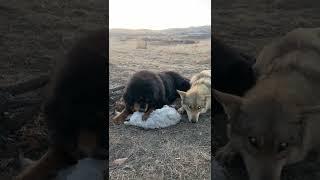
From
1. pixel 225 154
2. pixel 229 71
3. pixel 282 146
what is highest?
pixel 229 71

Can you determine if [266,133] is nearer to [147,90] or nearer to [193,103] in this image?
[193,103]

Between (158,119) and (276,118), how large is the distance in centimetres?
65

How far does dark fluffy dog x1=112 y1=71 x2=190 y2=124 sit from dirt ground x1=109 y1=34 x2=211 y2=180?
40 mm

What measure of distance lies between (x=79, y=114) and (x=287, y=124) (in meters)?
0.99

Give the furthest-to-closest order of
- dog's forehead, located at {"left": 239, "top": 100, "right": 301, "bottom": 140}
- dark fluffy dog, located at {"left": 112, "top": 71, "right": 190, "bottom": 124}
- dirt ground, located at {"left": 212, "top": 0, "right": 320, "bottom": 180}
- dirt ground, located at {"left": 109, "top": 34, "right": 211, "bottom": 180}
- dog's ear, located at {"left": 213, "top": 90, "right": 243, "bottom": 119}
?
1. dirt ground, located at {"left": 212, "top": 0, "right": 320, "bottom": 180}
2. dark fluffy dog, located at {"left": 112, "top": 71, "right": 190, "bottom": 124}
3. dirt ground, located at {"left": 109, "top": 34, "right": 211, "bottom": 180}
4. dog's ear, located at {"left": 213, "top": 90, "right": 243, "bottom": 119}
5. dog's forehead, located at {"left": 239, "top": 100, "right": 301, "bottom": 140}

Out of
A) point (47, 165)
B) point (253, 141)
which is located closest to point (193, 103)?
point (253, 141)

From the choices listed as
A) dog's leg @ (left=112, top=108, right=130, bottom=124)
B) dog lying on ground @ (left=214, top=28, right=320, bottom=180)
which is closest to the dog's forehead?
dog lying on ground @ (left=214, top=28, right=320, bottom=180)

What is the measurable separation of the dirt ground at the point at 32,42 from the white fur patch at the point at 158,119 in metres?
0.47

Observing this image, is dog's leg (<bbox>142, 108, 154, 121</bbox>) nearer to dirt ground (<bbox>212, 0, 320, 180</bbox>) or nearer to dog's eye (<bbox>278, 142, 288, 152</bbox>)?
dirt ground (<bbox>212, 0, 320, 180</bbox>)

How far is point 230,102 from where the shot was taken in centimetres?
249

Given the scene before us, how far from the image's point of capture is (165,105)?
2885 mm

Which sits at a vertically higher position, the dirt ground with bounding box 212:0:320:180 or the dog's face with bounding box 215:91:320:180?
the dirt ground with bounding box 212:0:320:180

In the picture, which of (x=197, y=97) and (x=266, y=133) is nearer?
(x=266, y=133)

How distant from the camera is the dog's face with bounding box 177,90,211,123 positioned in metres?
2.79
